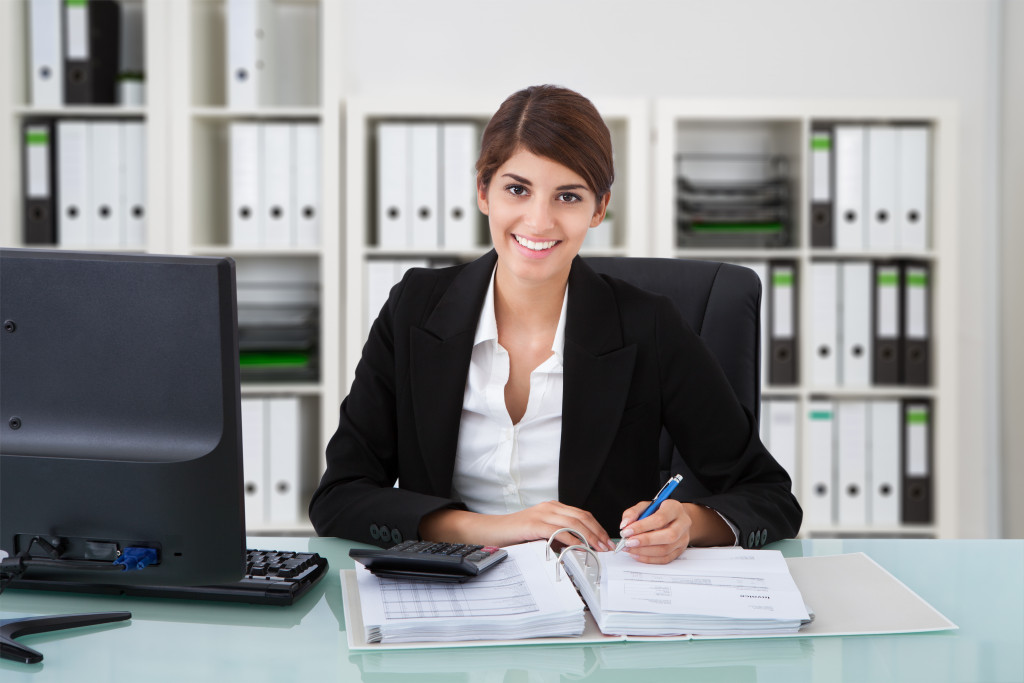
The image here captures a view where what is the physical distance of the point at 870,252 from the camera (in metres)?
2.73

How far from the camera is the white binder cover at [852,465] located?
2750 mm

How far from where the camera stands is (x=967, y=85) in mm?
3039

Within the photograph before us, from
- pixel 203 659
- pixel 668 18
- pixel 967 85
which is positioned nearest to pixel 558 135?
pixel 203 659

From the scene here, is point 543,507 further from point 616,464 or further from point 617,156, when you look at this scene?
point 617,156

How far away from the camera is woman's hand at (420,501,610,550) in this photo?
1077 mm

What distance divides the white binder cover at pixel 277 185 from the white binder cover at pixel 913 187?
1796 mm

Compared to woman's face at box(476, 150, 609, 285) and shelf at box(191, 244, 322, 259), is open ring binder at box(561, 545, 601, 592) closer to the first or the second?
woman's face at box(476, 150, 609, 285)

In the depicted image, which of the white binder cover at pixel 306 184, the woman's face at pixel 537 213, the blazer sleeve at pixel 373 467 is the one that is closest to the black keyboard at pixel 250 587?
the blazer sleeve at pixel 373 467

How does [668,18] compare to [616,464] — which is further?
[668,18]

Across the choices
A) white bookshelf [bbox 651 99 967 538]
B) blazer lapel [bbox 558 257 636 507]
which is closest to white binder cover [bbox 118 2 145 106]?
white bookshelf [bbox 651 99 967 538]

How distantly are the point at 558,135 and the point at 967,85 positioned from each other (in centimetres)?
233

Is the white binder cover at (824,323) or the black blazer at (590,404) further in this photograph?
the white binder cover at (824,323)

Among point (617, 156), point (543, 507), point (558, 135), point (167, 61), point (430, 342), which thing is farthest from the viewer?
point (617, 156)

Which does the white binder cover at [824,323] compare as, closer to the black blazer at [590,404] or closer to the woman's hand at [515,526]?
the black blazer at [590,404]
